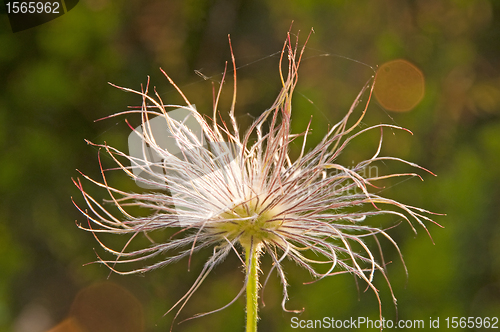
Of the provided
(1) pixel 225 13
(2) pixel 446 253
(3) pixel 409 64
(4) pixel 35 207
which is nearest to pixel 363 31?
(3) pixel 409 64

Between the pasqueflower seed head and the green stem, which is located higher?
the pasqueflower seed head

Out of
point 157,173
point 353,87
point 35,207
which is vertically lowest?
point 157,173

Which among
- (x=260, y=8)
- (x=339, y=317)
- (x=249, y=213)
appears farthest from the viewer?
(x=260, y=8)

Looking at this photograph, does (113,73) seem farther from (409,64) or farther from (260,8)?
(409,64)

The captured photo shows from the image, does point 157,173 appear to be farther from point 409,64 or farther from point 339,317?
point 409,64

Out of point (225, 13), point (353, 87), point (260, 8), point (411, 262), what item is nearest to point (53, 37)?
point (225, 13)

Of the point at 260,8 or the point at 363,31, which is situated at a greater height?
the point at 260,8

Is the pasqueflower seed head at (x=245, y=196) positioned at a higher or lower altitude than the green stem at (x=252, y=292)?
higher

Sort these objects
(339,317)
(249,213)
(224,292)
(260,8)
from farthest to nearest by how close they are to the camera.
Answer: (260,8), (224,292), (339,317), (249,213)

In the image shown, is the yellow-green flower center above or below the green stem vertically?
above

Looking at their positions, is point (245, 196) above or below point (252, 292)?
above

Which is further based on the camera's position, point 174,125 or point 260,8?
point 260,8
